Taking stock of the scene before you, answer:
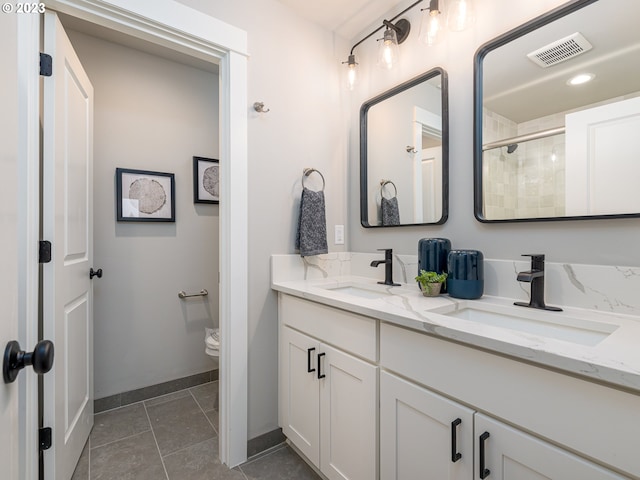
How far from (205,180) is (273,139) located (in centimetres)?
98

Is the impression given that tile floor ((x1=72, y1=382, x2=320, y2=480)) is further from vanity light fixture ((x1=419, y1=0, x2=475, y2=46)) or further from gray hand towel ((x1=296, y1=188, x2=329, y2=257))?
vanity light fixture ((x1=419, y1=0, x2=475, y2=46))

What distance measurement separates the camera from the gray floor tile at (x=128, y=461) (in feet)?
4.84

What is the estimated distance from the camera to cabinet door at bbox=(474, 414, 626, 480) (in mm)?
667

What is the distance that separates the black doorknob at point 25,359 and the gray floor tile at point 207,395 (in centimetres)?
177

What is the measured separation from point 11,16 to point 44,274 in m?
1.00

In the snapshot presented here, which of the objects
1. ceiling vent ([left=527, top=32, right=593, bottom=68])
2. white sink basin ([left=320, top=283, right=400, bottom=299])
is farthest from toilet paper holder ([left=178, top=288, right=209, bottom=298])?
ceiling vent ([left=527, top=32, right=593, bottom=68])

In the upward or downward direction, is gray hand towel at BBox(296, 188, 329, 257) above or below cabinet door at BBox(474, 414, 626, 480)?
above

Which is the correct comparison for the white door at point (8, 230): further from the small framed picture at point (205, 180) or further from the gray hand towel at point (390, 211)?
the small framed picture at point (205, 180)

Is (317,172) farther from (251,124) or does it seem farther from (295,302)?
(295,302)

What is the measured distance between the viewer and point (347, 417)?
124cm

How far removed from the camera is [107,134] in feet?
6.75

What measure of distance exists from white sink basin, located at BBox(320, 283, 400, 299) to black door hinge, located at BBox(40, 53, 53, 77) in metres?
1.48

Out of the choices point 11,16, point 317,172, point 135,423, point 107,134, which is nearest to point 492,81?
point 317,172

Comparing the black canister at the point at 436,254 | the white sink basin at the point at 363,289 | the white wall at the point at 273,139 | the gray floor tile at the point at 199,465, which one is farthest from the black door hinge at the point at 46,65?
the gray floor tile at the point at 199,465
